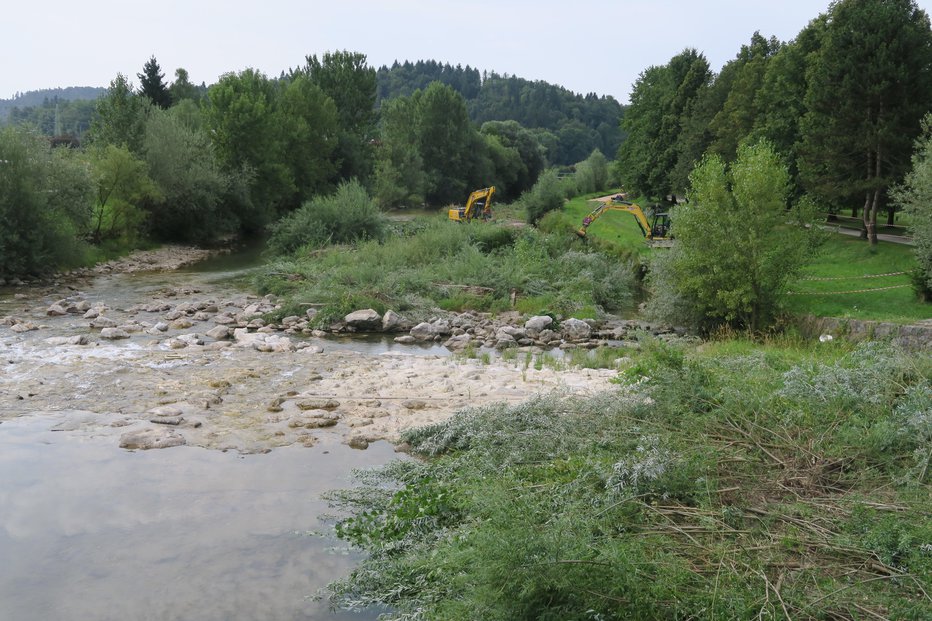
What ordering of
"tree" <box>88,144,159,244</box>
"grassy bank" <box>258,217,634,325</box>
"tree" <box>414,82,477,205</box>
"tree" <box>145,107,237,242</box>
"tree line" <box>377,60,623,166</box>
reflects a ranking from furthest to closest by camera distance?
"tree line" <box>377,60,623,166</box> < "tree" <box>414,82,477,205</box> < "tree" <box>145,107,237,242</box> < "tree" <box>88,144,159,244</box> < "grassy bank" <box>258,217,634,325</box>

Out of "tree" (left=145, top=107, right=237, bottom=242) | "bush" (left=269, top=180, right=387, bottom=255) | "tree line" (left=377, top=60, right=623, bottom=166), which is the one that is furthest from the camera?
"tree line" (left=377, top=60, right=623, bottom=166)

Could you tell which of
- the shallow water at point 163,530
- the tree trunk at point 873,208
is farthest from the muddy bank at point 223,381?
the tree trunk at point 873,208

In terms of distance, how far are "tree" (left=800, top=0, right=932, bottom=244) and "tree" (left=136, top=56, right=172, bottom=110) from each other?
1925 inches

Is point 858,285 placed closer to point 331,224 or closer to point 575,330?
point 575,330

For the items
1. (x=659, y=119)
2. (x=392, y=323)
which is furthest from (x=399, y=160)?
(x=392, y=323)

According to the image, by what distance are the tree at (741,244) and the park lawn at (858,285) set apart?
3.98 ft

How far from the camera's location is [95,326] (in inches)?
824

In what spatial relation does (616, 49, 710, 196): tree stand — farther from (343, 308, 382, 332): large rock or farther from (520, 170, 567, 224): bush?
(343, 308, 382, 332): large rock

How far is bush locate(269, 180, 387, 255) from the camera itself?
38.2 metres

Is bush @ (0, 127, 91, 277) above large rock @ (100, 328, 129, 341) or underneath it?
above

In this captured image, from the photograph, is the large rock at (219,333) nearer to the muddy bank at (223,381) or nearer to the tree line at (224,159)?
the muddy bank at (223,381)

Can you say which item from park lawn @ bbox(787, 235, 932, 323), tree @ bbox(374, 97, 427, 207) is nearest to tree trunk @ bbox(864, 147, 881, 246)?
park lawn @ bbox(787, 235, 932, 323)

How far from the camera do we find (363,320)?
2267cm

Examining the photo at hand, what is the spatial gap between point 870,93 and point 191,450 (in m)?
25.9
